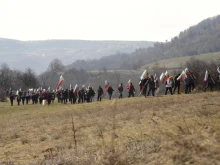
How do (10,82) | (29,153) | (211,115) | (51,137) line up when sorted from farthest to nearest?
1. (10,82)
2. (51,137)
3. (29,153)
4. (211,115)

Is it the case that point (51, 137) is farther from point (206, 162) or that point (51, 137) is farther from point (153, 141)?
point (206, 162)

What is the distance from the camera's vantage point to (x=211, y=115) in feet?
23.8

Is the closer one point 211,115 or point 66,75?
point 211,115

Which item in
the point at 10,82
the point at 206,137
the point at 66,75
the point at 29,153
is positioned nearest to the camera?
the point at 206,137

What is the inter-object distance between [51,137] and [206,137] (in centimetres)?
781

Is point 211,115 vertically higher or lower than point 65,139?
higher

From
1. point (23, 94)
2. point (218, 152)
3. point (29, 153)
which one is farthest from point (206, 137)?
point (23, 94)

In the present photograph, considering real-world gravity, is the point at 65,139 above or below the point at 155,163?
below

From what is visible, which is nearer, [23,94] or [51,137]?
[51,137]

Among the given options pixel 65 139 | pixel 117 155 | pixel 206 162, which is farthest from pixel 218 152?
pixel 65 139

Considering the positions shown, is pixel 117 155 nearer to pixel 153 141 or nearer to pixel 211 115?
pixel 153 141

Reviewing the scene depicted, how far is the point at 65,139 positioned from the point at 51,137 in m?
1.08

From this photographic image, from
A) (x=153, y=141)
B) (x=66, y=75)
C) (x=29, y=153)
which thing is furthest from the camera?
(x=66, y=75)

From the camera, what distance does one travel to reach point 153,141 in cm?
638
